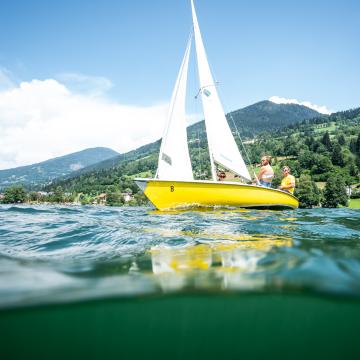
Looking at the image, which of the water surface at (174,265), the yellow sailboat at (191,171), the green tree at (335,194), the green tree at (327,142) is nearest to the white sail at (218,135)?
the yellow sailboat at (191,171)

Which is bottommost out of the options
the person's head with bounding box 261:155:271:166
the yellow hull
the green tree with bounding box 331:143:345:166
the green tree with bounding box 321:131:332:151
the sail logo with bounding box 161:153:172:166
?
the yellow hull

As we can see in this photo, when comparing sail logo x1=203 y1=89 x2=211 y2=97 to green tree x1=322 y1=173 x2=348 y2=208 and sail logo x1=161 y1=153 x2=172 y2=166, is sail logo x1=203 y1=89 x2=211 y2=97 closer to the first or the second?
sail logo x1=161 y1=153 x2=172 y2=166

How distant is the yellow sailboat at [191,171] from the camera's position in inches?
455

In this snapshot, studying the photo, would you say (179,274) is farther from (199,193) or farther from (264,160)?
(264,160)

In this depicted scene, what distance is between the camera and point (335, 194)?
69.7 meters

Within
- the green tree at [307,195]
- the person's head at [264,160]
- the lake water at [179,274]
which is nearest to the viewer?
the lake water at [179,274]

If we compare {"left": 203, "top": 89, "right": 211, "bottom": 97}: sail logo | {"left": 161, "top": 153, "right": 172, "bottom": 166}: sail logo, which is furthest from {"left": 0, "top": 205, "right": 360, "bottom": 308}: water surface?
{"left": 203, "top": 89, "right": 211, "bottom": 97}: sail logo

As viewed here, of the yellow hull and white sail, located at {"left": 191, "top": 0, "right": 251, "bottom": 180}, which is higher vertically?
white sail, located at {"left": 191, "top": 0, "right": 251, "bottom": 180}

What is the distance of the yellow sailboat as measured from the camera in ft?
37.9

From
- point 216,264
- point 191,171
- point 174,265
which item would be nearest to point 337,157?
point 191,171

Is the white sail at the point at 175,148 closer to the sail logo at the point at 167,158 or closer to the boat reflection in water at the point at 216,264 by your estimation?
the sail logo at the point at 167,158

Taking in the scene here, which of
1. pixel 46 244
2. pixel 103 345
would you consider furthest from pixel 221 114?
pixel 103 345

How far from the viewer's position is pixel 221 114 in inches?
545

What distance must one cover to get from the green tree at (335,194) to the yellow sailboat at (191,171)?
64447mm
